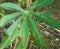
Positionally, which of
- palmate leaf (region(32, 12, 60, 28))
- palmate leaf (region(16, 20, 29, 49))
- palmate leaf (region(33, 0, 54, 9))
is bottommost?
palmate leaf (region(16, 20, 29, 49))

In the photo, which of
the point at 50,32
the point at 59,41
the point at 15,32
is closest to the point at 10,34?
the point at 15,32

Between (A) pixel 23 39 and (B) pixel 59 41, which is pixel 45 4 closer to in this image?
(A) pixel 23 39

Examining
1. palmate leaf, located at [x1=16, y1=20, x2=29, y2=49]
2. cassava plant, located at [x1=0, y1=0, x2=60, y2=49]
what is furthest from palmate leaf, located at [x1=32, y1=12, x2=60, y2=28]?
palmate leaf, located at [x1=16, y1=20, x2=29, y2=49]

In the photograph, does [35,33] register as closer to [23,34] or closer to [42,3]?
[23,34]

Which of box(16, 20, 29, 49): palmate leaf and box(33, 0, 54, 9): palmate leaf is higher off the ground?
box(33, 0, 54, 9): palmate leaf

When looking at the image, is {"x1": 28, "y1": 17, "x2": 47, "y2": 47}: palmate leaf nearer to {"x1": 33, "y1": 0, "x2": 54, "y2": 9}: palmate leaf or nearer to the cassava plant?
the cassava plant

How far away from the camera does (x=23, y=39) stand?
4.38ft

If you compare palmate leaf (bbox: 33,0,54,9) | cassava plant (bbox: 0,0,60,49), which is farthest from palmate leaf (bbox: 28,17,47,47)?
palmate leaf (bbox: 33,0,54,9)

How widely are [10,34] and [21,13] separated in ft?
0.56

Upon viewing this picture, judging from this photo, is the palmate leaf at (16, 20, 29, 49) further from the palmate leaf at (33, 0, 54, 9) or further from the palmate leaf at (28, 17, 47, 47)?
the palmate leaf at (33, 0, 54, 9)

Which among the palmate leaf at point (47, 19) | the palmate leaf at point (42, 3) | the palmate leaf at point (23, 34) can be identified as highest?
the palmate leaf at point (42, 3)

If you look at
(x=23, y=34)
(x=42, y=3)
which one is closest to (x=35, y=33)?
(x=23, y=34)

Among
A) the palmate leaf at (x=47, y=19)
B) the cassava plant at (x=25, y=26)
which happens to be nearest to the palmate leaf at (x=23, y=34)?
the cassava plant at (x=25, y=26)

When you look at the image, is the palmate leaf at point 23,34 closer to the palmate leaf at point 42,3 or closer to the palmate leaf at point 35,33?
the palmate leaf at point 35,33
